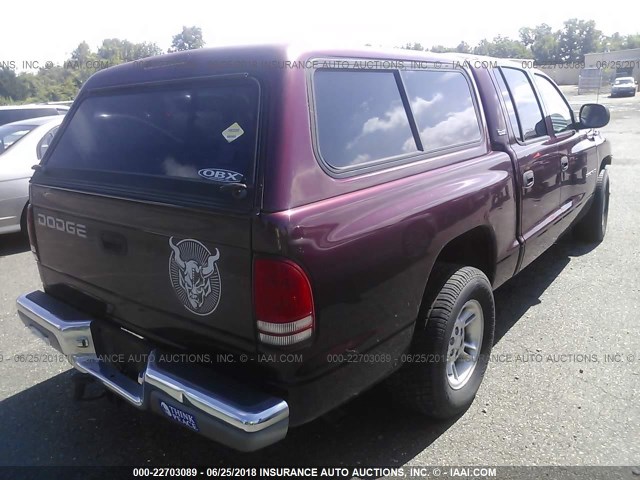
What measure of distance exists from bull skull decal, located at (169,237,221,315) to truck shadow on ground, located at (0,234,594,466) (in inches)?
37.5

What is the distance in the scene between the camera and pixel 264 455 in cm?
256

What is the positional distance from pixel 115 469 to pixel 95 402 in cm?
64

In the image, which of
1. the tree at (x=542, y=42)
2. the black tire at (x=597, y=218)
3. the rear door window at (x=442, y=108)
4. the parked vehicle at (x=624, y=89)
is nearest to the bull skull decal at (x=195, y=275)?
the rear door window at (x=442, y=108)

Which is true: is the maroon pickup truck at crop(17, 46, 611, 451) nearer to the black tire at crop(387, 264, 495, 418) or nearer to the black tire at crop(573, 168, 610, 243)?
the black tire at crop(387, 264, 495, 418)

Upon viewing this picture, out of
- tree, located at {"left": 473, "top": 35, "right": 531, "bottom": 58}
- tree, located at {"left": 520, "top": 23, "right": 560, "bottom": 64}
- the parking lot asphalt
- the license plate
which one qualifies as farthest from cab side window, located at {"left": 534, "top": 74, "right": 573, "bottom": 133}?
tree, located at {"left": 520, "top": 23, "right": 560, "bottom": 64}

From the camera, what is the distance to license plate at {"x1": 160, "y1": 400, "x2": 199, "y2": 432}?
1.97 meters

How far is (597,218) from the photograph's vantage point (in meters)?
5.43

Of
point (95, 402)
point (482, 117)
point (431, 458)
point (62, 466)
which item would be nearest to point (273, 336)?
point (431, 458)

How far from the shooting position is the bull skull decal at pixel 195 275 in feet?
6.45

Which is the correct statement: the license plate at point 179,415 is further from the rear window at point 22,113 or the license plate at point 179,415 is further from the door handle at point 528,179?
the rear window at point 22,113

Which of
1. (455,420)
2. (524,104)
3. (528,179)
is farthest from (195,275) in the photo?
(524,104)

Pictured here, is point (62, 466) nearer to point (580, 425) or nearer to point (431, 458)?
point (431, 458)

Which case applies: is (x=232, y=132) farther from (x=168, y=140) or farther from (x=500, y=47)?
(x=500, y=47)

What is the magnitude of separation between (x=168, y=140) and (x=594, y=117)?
12.5ft
